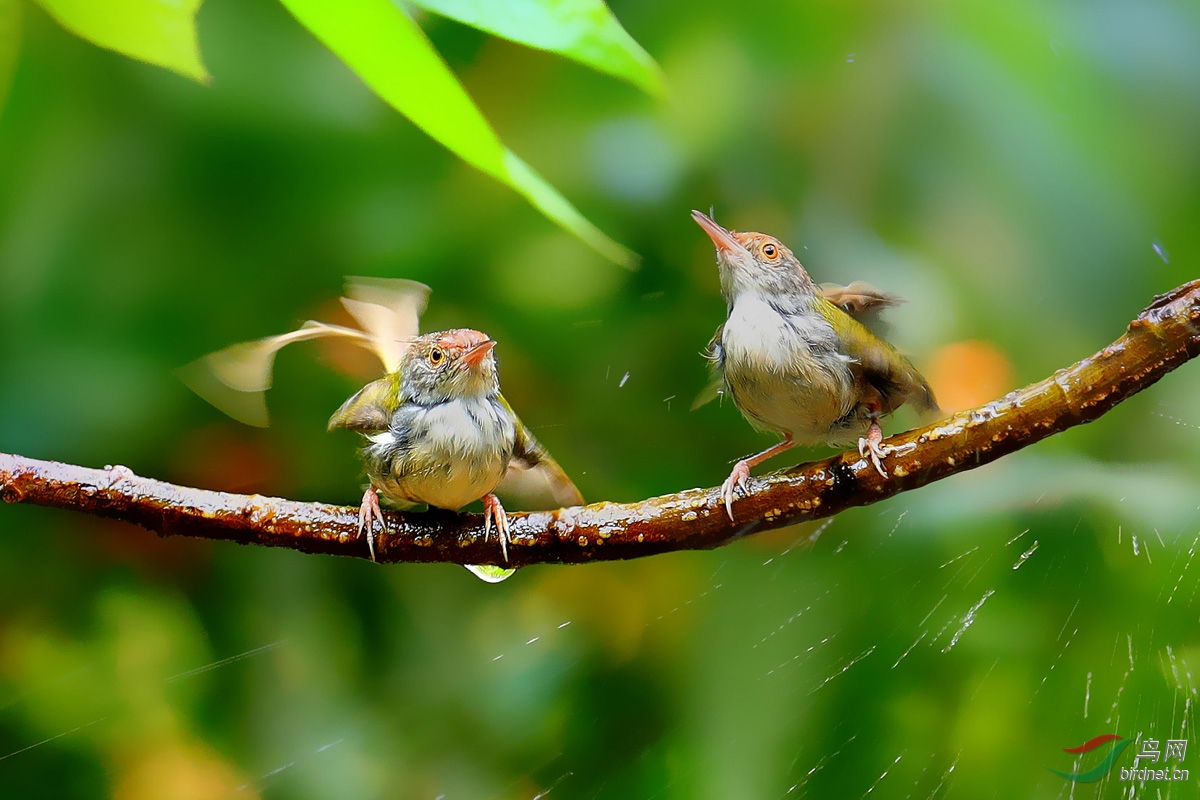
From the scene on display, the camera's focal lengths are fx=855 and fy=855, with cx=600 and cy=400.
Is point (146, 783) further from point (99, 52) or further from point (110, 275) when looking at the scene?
point (99, 52)

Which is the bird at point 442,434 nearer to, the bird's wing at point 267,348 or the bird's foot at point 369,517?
the bird's foot at point 369,517

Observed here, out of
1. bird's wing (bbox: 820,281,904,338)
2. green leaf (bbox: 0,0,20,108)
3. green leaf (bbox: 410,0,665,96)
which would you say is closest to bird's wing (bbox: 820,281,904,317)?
bird's wing (bbox: 820,281,904,338)

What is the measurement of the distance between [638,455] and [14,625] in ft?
2.83

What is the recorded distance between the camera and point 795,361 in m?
0.90

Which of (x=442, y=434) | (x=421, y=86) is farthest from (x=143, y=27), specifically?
(x=442, y=434)

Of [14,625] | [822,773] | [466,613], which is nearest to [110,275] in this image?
[14,625]

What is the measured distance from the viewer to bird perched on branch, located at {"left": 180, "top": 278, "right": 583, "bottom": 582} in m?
0.92

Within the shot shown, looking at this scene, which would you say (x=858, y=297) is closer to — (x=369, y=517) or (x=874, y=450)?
(x=874, y=450)

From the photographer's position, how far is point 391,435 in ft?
3.12

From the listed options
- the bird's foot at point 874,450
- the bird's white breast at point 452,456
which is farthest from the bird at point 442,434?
the bird's foot at point 874,450

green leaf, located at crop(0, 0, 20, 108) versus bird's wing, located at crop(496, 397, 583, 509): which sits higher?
green leaf, located at crop(0, 0, 20, 108)

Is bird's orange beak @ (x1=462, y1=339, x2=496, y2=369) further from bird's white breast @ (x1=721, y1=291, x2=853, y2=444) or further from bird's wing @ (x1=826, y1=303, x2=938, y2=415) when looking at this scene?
bird's wing @ (x1=826, y1=303, x2=938, y2=415)

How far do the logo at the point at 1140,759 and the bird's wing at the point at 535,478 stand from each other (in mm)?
710

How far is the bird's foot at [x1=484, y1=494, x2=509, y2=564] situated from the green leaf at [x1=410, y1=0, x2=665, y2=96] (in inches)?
23.5
